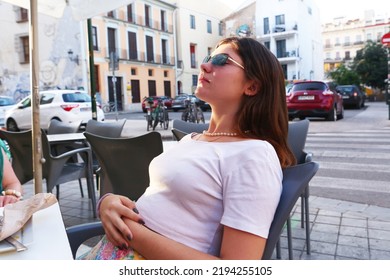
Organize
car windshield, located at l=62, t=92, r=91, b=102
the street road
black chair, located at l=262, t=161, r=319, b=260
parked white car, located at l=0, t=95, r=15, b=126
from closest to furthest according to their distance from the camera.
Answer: black chair, located at l=262, t=161, r=319, b=260 < the street road < car windshield, located at l=62, t=92, r=91, b=102 < parked white car, located at l=0, t=95, r=15, b=126

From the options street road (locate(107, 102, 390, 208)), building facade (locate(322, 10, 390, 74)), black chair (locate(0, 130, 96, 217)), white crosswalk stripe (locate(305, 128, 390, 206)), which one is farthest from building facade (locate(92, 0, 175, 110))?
building facade (locate(322, 10, 390, 74))

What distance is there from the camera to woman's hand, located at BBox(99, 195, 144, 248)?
1.13 m

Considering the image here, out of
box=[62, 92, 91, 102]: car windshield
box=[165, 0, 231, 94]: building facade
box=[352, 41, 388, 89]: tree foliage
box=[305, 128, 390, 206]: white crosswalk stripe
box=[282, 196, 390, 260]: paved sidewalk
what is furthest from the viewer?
box=[352, 41, 388, 89]: tree foliage

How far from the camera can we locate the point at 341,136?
27.1 ft

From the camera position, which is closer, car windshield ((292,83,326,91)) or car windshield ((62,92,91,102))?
car windshield ((292,83,326,91))

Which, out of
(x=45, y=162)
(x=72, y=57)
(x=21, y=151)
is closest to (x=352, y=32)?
→ (x=45, y=162)

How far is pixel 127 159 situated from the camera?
2.32 m

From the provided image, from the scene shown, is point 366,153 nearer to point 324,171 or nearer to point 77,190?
point 324,171

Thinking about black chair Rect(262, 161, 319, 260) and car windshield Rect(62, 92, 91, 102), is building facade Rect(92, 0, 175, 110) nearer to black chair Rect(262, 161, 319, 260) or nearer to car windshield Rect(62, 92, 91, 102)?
car windshield Rect(62, 92, 91, 102)

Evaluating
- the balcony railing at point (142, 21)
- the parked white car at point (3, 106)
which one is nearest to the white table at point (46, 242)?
the parked white car at point (3, 106)

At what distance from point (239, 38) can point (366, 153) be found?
541 cm

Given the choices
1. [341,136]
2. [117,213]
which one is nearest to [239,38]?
[117,213]

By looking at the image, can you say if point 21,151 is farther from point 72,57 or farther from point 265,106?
point 72,57
